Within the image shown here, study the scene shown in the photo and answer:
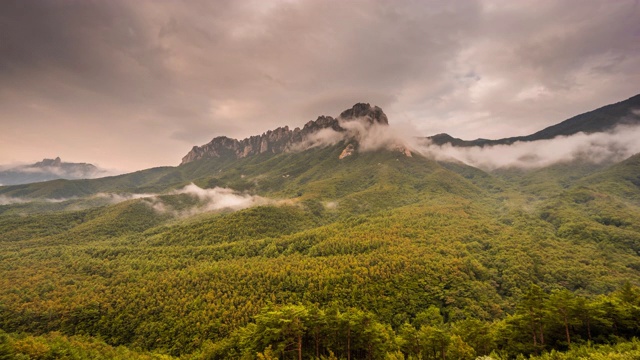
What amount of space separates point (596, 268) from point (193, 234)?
20840 centimetres

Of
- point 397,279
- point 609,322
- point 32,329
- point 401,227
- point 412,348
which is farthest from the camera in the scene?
point 401,227

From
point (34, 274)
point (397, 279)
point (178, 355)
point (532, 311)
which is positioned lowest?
point (178, 355)

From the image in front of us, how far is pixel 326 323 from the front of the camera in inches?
1704

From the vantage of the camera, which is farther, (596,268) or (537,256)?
(537,256)

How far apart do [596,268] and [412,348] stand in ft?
381

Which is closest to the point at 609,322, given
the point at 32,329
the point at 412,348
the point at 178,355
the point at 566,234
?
the point at 412,348

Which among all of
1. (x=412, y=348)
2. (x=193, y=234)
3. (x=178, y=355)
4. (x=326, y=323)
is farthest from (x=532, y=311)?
(x=193, y=234)

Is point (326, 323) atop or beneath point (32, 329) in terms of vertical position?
atop

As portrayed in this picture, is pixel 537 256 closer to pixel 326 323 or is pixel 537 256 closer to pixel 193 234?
pixel 326 323

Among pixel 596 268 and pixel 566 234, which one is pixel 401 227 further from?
pixel 566 234

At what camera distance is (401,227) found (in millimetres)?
148500

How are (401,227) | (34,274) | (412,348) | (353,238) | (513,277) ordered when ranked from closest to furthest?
(412,348)
(513,277)
(34,274)
(353,238)
(401,227)

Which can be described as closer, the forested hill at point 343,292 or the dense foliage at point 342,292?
the forested hill at point 343,292

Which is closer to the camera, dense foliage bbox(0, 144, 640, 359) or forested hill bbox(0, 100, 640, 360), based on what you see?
forested hill bbox(0, 100, 640, 360)
